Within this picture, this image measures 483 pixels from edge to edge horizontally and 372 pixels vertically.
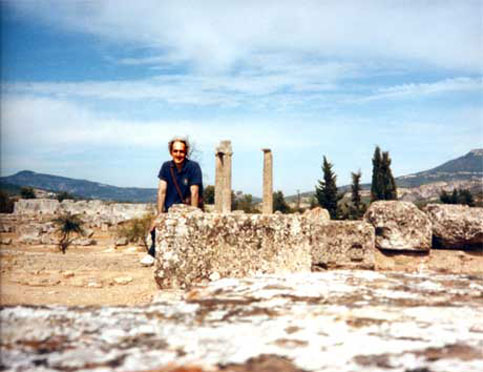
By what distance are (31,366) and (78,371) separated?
0.13 m

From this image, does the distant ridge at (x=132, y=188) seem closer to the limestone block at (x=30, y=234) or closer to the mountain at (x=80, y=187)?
the mountain at (x=80, y=187)

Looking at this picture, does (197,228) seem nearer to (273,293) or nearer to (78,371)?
(273,293)

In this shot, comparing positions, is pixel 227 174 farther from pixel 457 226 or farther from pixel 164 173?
pixel 164 173

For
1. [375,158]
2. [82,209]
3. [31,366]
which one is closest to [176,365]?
[31,366]

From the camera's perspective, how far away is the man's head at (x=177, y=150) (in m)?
5.75

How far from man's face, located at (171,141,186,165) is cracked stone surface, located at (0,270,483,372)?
12.1 ft

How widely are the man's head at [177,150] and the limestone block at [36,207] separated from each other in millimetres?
30910

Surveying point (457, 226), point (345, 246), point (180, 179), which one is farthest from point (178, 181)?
point (457, 226)

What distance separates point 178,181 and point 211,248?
66.7 inches

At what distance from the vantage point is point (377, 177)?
156ft

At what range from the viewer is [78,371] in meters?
1.26

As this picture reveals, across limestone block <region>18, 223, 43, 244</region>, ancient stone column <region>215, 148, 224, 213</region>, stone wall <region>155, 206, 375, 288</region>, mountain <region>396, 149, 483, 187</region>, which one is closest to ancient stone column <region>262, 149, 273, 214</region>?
ancient stone column <region>215, 148, 224, 213</region>

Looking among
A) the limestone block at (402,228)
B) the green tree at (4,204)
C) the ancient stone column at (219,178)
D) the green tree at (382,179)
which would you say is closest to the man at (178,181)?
the limestone block at (402,228)

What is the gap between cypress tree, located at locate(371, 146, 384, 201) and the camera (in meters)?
46.2
